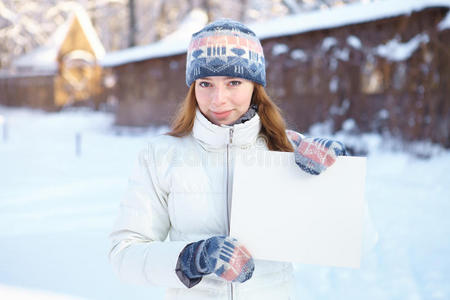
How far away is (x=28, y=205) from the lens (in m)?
5.67

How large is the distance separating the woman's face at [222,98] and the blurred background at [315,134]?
2.96ft

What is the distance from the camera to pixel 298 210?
4.56 ft

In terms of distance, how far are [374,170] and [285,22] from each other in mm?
4736

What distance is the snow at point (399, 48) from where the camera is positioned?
7.77 metres

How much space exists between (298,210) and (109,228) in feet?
12.1

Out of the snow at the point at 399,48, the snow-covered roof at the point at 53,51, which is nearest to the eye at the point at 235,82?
the snow at the point at 399,48

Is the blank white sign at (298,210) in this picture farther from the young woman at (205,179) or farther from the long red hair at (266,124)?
the long red hair at (266,124)

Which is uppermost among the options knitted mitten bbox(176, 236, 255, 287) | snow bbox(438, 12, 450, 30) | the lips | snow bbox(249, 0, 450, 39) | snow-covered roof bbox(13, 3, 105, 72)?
snow-covered roof bbox(13, 3, 105, 72)

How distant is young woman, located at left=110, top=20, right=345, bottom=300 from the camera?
51.8 inches

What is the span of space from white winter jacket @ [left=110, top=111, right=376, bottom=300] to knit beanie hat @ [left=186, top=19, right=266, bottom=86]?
20 centimetres

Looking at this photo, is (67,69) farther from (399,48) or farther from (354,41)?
(399,48)

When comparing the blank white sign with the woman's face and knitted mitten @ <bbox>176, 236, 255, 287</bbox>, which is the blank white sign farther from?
the woman's face

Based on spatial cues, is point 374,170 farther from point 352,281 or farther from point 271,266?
point 271,266

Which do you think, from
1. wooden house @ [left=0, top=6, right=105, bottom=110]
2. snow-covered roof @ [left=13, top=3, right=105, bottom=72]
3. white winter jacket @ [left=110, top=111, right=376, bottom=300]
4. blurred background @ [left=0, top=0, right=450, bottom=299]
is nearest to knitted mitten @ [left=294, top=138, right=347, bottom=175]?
white winter jacket @ [left=110, top=111, right=376, bottom=300]
